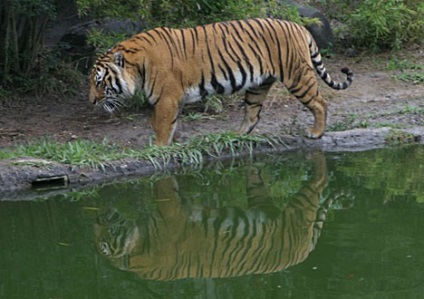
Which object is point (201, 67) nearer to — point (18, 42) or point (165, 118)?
point (165, 118)

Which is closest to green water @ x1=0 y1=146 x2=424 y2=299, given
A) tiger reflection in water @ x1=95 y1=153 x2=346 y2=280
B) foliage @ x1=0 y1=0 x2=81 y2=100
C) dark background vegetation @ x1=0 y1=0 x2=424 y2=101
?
tiger reflection in water @ x1=95 y1=153 x2=346 y2=280

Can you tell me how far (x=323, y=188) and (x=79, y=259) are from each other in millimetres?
2440

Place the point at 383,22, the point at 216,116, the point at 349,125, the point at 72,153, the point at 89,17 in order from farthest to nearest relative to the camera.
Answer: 1. the point at 383,22
2. the point at 89,17
3. the point at 216,116
4. the point at 349,125
5. the point at 72,153

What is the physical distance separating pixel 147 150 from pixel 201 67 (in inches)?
39.8

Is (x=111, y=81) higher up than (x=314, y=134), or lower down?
higher up

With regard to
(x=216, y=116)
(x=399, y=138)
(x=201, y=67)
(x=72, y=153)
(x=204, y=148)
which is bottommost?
(x=216, y=116)

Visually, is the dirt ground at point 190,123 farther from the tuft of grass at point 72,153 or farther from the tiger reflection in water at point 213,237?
the tiger reflection in water at point 213,237

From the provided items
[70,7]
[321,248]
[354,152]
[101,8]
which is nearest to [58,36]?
[70,7]

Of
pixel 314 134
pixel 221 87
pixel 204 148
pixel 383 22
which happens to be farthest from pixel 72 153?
pixel 383 22

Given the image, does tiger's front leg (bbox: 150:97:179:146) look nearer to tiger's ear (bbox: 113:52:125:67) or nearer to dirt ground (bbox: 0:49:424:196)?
dirt ground (bbox: 0:49:424:196)

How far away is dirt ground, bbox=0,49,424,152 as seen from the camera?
8930 mm

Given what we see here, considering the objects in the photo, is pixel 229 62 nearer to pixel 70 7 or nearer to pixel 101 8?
pixel 101 8

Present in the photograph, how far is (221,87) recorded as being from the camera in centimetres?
842

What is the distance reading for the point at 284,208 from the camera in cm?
687
